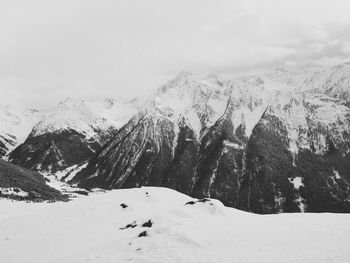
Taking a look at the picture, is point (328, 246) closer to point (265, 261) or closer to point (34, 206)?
point (265, 261)

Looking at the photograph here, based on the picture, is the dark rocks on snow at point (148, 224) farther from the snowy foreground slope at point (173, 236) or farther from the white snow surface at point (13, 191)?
the white snow surface at point (13, 191)

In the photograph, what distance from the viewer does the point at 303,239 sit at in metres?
39.0

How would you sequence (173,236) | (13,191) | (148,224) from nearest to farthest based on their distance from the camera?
1. (173,236)
2. (148,224)
3. (13,191)

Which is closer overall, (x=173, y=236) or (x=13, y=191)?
(x=173, y=236)

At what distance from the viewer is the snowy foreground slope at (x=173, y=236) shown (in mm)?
35406

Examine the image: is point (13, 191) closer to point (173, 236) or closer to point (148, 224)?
point (148, 224)

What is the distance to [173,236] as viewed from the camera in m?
39.8

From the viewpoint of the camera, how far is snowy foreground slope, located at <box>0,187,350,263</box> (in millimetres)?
35406

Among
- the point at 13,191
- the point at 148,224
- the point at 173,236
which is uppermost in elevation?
the point at 13,191

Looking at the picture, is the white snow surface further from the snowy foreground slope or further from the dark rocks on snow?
the dark rocks on snow

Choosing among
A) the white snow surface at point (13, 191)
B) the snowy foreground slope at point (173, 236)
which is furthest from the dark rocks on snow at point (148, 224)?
the white snow surface at point (13, 191)

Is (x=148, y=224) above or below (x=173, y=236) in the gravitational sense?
above

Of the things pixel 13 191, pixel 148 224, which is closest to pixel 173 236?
pixel 148 224

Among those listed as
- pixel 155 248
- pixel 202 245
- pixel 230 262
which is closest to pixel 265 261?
pixel 230 262
